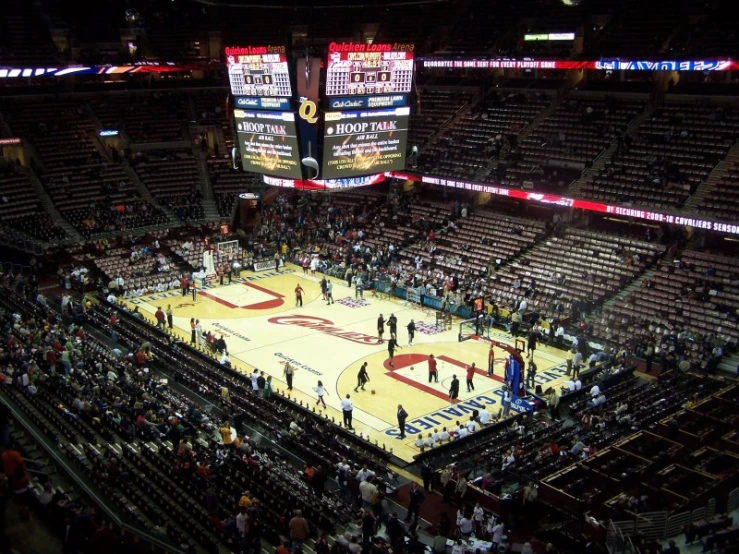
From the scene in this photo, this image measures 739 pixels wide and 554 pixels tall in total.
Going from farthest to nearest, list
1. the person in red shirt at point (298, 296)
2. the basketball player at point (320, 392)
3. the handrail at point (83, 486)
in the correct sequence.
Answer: the person in red shirt at point (298, 296) → the basketball player at point (320, 392) → the handrail at point (83, 486)

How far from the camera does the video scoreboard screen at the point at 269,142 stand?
90.6 feet

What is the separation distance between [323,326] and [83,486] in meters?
17.5

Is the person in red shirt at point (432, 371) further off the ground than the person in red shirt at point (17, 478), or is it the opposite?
the person in red shirt at point (17, 478)

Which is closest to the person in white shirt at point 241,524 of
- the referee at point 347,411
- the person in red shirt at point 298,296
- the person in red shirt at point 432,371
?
the referee at point 347,411

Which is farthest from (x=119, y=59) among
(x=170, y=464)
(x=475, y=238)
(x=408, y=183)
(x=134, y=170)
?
(x=170, y=464)

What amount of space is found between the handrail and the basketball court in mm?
8893

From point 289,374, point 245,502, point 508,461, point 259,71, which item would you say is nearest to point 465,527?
point 508,461

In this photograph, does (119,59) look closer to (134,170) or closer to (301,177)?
(134,170)

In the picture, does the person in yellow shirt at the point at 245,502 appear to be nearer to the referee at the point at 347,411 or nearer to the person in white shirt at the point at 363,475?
the person in white shirt at the point at 363,475

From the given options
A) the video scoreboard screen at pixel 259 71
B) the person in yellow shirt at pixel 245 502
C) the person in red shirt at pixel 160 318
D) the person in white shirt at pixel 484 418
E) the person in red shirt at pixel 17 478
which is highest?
the video scoreboard screen at pixel 259 71

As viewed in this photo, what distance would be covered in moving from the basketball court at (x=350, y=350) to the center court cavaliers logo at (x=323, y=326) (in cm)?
4

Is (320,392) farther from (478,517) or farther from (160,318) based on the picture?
(160,318)

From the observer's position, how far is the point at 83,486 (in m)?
14.9

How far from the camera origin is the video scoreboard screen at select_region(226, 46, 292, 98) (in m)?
26.8
